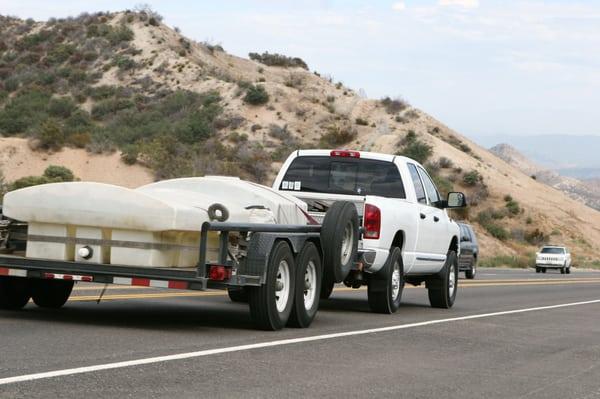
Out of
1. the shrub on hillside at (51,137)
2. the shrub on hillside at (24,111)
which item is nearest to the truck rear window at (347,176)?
the shrub on hillside at (51,137)

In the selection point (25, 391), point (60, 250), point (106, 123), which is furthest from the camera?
point (106, 123)

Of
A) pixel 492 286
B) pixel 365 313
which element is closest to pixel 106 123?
pixel 492 286

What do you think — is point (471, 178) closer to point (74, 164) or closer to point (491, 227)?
point (491, 227)

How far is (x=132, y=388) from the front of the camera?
748 centimetres

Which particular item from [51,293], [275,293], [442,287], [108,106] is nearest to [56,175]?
[108,106]

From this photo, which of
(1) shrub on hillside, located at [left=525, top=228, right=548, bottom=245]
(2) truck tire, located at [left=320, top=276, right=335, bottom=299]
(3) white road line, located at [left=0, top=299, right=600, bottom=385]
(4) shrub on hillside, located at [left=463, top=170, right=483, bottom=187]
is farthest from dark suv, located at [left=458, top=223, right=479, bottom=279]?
(4) shrub on hillside, located at [left=463, top=170, right=483, bottom=187]

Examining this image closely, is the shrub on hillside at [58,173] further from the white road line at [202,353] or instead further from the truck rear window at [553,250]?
the white road line at [202,353]

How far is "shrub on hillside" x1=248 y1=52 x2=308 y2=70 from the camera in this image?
97.6 metres

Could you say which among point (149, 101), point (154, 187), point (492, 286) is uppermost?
point (149, 101)

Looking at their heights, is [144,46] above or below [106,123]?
above

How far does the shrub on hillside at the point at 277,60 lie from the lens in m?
97.6

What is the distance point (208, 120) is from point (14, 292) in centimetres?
5675

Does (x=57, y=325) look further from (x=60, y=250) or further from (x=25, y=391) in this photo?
(x=25, y=391)

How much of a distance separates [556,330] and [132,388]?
8.50 metres
